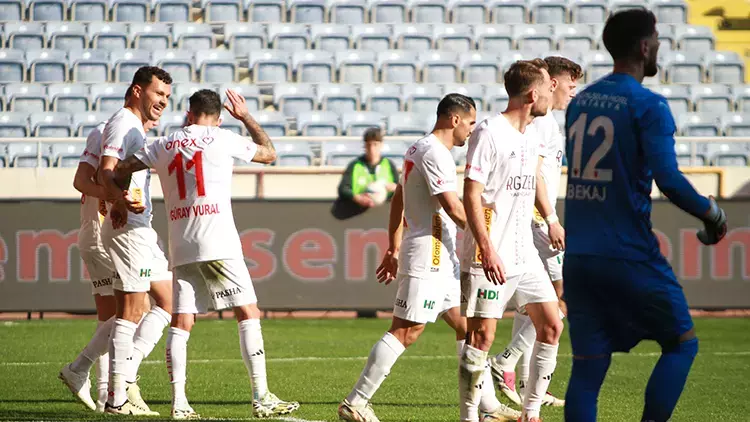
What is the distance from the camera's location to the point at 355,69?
21078 millimetres

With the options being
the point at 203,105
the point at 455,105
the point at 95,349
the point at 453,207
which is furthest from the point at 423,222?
the point at 95,349

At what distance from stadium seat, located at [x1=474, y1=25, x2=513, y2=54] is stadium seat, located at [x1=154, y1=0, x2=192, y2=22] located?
5405 mm

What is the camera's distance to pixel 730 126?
2028 centimetres

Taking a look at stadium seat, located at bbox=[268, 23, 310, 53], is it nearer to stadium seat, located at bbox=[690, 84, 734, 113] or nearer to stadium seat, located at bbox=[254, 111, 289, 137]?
stadium seat, located at bbox=[254, 111, 289, 137]

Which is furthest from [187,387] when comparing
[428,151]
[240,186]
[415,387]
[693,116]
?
[693,116]

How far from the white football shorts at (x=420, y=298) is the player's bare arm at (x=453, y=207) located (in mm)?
442

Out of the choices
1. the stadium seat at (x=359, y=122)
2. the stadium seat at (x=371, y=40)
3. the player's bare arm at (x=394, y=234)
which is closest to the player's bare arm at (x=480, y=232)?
the player's bare arm at (x=394, y=234)

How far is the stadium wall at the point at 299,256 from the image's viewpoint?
14.8 m

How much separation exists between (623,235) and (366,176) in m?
9.98

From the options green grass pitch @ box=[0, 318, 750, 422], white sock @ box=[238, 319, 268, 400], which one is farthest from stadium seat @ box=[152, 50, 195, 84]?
white sock @ box=[238, 319, 268, 400]

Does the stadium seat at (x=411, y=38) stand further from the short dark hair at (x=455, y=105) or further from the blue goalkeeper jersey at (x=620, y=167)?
the blue goalkeeper jersey at (x=620, y=167)

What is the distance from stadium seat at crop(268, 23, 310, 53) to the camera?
21656 mm

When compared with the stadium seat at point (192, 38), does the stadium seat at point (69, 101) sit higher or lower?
lower

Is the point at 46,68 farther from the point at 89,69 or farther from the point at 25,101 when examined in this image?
the point at 25,101
